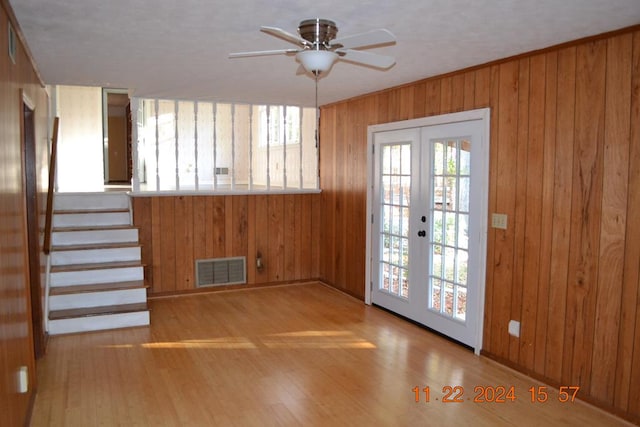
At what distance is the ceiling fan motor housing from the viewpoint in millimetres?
2680

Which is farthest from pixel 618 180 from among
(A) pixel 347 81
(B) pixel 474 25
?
(A) pixel 347 81

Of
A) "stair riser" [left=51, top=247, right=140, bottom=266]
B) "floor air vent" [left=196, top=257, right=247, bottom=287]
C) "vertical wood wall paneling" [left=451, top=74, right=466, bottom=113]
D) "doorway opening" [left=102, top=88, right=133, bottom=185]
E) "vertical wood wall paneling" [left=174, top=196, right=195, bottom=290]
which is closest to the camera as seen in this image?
"vertical wood wall paneling" [left=451, top=74, right=466, bottom=113]

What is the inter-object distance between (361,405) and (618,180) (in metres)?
2.11

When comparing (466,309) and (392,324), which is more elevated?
(466,309)

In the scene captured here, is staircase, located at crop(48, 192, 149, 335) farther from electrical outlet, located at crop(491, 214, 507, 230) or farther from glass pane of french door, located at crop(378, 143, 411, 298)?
electrical outlet, located at crop(491, 214, 507, 230)

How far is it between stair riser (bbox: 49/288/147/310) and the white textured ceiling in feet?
6.67

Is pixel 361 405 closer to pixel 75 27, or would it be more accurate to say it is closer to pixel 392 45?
pixel 392 45

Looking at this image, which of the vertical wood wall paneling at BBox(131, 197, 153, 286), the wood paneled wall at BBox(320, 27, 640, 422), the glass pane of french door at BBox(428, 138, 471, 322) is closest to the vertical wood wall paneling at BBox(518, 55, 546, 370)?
the wood paneled wall at BBox(320, 27, 640, 422)

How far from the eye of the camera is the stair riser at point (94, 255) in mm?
5113

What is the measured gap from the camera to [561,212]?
341 centimetres

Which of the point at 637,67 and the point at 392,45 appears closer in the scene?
the point at 637,67

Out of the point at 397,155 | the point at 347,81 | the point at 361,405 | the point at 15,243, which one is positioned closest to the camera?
the point at 15,243

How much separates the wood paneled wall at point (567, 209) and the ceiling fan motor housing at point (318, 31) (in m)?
1.66

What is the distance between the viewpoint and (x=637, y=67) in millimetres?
2916
